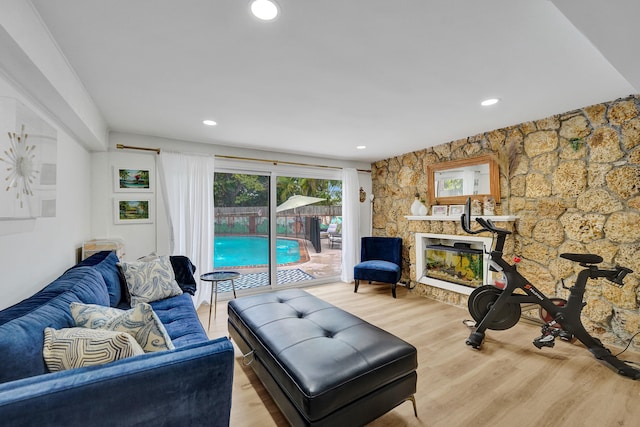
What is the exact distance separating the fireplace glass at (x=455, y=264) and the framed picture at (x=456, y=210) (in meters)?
0.46

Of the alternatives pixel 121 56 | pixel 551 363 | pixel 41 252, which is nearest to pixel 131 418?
pixel 41 252

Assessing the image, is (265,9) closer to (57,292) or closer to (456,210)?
(57,292)

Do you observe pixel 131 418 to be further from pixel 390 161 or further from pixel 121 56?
pixel 390 161

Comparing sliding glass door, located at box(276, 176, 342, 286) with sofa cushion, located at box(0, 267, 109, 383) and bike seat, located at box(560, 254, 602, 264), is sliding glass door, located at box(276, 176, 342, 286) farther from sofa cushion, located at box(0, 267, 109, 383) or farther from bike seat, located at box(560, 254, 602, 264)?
bike seat, located at box(560, 254, 602, 264)

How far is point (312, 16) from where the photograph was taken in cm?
138

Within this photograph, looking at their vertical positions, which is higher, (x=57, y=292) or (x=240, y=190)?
(x=240, y=190)

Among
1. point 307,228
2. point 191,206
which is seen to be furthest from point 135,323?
point 307,228

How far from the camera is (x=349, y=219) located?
4.95 meters

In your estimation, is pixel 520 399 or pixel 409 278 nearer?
pixel 520 399

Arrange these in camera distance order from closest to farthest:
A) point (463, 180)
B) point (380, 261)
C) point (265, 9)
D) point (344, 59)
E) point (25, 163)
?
point (265, 9) < point (25, 163) < point (344, 59) < point (463, 180) < point (380, 261)

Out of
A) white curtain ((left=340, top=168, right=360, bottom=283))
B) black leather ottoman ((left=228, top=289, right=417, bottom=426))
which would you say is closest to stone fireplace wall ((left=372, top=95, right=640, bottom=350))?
white curtain ((left=340, top=168, right=360, bottom=283))

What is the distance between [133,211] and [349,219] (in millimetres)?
3278

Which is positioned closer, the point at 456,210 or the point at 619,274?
the point at 619,274

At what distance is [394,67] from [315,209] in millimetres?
3275
